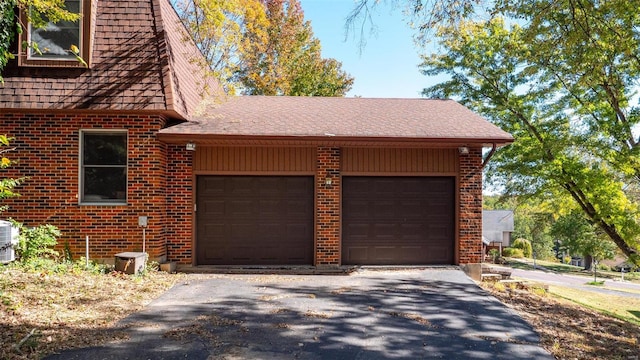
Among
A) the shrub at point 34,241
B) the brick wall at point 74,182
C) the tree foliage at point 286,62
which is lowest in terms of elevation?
the shrub at point 34,241

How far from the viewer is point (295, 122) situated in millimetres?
9586

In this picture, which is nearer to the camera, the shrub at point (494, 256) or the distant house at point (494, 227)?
the shrub at point (494, 256)

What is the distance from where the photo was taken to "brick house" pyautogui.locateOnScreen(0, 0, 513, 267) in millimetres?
8438

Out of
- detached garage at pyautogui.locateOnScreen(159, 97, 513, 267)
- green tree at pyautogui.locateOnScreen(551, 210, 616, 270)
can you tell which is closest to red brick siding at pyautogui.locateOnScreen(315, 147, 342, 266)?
detached garage at pyautogui.locateOnScreen(159, 97, 513, 267)

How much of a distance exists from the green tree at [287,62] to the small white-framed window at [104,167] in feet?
48.6

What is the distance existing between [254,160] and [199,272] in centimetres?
270

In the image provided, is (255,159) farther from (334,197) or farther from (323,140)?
(334,197)

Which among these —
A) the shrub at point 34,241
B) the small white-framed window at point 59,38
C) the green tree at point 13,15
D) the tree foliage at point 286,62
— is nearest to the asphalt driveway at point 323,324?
the shrub at point 34,241

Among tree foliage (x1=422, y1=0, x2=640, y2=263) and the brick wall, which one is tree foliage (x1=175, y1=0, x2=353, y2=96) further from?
the brick wall

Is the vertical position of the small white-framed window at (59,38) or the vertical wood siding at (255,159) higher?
the small white-framed window at (59,38)

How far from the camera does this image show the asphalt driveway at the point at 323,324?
4.54 meters

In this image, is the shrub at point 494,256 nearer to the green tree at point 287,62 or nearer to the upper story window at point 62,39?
the green tree at point 287,62

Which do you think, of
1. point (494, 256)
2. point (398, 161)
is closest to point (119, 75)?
point (398, 161)

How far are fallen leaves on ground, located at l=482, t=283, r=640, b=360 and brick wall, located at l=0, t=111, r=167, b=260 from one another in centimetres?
703
